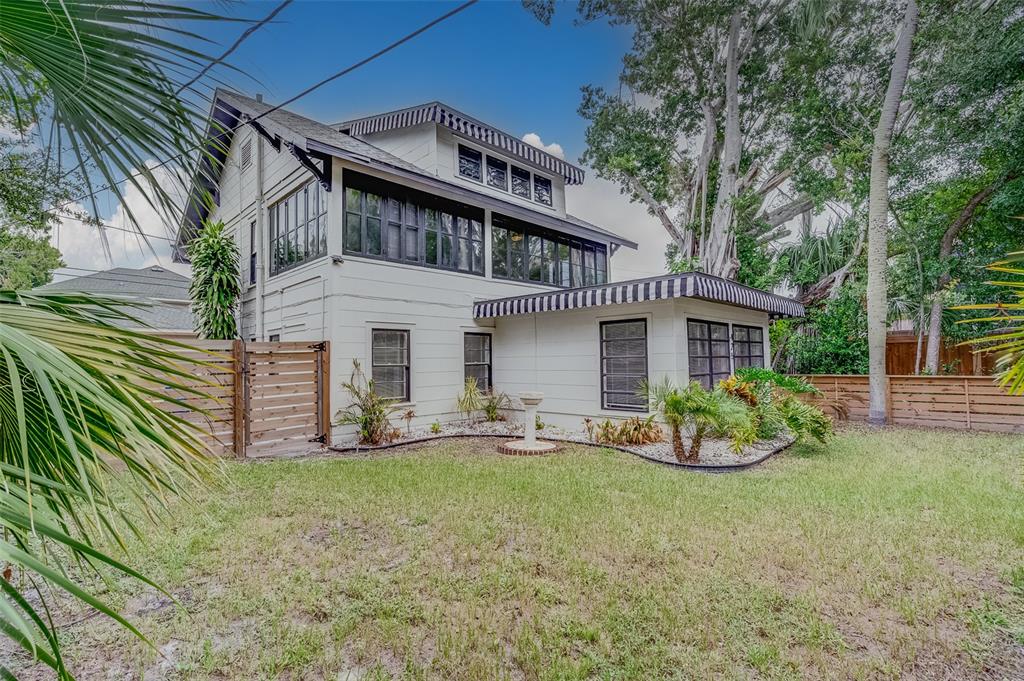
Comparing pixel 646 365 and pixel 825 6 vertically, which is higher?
pixel 825 6

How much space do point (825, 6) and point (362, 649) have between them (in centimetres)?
1511

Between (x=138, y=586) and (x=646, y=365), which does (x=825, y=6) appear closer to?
(x=646, y=365)

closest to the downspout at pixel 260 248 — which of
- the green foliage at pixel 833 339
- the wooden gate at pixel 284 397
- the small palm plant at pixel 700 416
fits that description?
the wooden gate at pixel 284 397

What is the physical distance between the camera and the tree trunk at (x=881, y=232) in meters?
9.77

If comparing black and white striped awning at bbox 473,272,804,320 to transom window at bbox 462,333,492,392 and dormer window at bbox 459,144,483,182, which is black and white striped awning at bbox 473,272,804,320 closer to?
transom window at bbox 462,333,492,392

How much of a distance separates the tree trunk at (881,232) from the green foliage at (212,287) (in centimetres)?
1395

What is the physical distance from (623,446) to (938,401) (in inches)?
276

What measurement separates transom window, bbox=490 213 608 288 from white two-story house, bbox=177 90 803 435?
0.19 feet

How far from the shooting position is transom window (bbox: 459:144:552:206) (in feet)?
38.3

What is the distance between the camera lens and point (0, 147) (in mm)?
5652

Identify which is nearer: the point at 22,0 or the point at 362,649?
the point at 22,0

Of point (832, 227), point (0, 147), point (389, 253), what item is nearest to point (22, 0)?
point (0, 147)

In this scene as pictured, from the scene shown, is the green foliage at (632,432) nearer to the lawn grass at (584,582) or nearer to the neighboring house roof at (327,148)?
the lawn grass at (584,582)

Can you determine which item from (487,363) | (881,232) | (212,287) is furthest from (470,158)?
(881,232)
